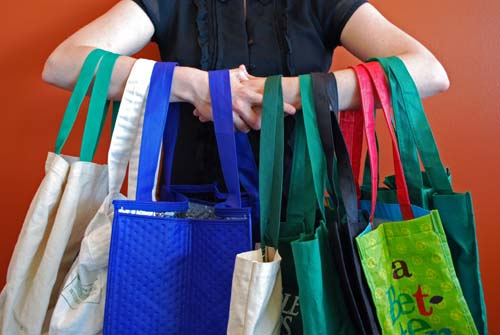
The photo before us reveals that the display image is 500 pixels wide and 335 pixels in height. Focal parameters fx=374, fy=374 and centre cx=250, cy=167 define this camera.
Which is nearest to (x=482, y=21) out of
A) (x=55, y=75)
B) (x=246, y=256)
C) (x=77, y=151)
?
(x=246, y=256)

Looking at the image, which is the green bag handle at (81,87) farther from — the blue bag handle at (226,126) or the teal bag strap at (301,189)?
the teal bag strap at (301,189)

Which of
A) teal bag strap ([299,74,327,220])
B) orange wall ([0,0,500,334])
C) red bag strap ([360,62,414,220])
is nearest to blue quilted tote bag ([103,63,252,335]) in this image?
teal bag strap ([299,74,327,220])

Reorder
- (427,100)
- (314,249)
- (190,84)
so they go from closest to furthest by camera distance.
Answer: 1. (314,249)
2. (190,84)
3. (427,100)

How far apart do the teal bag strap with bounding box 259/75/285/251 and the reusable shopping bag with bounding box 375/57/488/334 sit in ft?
0.54

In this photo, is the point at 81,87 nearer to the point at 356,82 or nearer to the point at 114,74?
the point at 114,74

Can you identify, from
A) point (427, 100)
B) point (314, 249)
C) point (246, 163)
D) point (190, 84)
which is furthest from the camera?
point (427, 100)

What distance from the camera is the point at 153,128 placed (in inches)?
21.0

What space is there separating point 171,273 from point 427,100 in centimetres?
71

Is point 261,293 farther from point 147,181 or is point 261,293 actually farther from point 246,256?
point 147,181

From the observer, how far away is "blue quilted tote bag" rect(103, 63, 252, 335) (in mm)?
492

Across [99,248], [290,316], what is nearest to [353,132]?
[290,316]

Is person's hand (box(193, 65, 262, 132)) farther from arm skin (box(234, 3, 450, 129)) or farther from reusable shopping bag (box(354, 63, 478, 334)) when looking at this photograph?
reusable shopping bag (box(354, 63, 478, 334))

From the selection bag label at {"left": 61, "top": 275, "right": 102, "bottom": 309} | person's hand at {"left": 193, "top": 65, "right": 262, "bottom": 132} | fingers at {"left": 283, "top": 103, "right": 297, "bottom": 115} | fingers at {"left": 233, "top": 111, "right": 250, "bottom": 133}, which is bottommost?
bag label at {"left": 61, "top": 275, "right": 102, "bottom": 309}

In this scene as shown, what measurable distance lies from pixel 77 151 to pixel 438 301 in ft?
2.76
